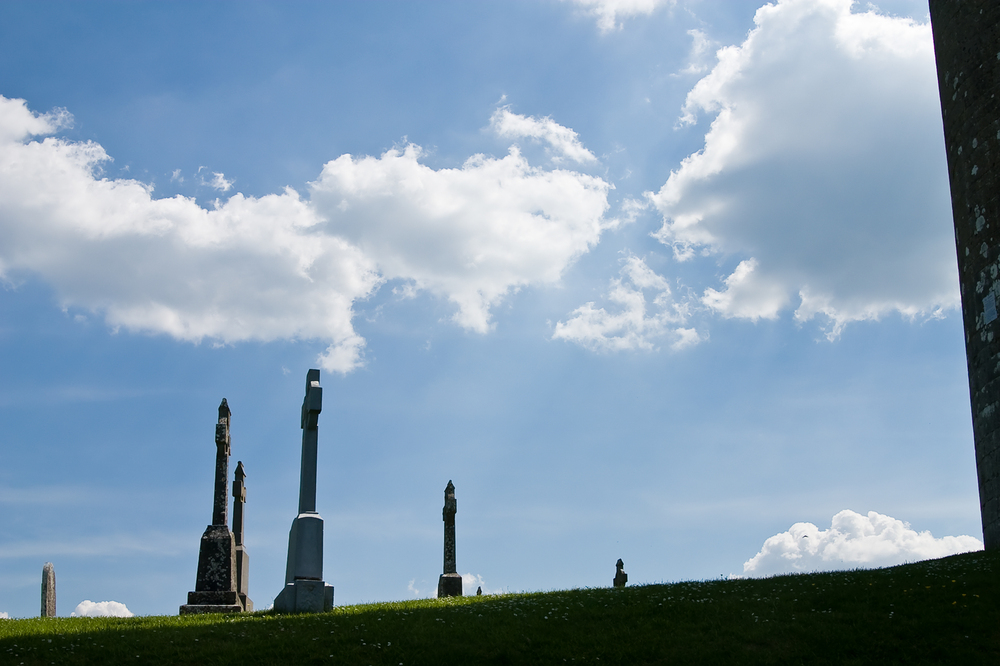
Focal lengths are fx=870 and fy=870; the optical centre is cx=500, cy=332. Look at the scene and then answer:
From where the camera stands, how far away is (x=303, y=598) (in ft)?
48.0

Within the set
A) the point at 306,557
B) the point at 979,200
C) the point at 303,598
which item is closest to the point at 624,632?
the point at 303,598

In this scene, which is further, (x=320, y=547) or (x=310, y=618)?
(x=320, y=547)

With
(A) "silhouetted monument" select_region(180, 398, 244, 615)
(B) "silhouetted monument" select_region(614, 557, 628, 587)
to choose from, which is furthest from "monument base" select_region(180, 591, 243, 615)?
(B) "silhouetted monument" select_region(614, 557, 628, 587)

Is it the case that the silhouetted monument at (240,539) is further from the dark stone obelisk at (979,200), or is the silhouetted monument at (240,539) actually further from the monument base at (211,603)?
the dark stone obelisk at (979,200)

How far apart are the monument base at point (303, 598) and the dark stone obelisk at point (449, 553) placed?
19.9 ft

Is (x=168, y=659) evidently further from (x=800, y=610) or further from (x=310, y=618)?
(x=800, y=610)

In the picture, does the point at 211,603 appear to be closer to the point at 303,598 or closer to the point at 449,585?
the point at 303,598

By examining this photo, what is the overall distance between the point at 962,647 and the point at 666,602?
12.7 feet

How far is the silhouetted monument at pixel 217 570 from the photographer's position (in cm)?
1672

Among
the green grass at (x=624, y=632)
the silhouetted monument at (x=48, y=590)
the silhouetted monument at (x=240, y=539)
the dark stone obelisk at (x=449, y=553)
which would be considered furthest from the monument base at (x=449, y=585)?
the silhouetted monument at (x=48, y=590)

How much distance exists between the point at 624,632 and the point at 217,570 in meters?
9.42

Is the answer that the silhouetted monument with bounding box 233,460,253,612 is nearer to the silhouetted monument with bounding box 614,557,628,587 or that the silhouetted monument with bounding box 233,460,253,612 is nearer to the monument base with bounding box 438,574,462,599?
the monument base with bounding box 438,574,462,599

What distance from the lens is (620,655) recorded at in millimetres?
10281

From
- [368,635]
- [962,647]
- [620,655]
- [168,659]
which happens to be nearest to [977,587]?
[962,647]
